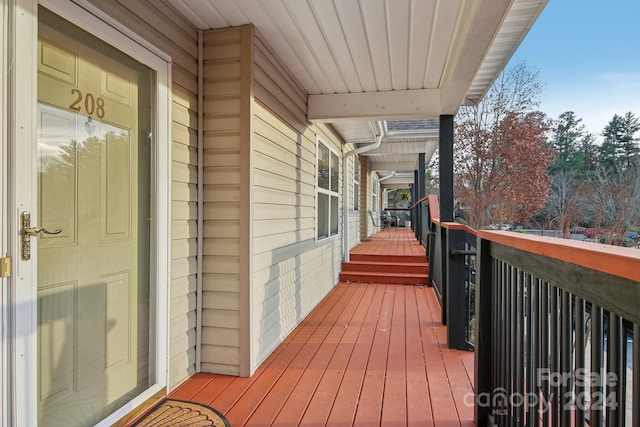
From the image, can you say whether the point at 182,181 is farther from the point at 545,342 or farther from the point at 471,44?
the point at 545,342

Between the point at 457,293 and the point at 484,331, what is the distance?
135cm

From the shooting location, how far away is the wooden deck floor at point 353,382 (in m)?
2.13

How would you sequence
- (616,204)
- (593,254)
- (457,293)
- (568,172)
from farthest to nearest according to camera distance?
(568,172), (616,204), (457,293), (593,254)

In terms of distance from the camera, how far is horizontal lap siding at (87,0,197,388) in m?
2.34

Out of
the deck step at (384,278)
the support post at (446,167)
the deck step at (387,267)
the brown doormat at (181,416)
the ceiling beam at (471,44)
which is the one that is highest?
the ceiling beam at (471,44)

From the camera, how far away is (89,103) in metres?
1.79

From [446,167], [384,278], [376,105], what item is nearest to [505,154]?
[384,278]

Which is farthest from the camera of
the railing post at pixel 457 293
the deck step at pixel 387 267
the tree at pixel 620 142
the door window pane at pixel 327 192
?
the tree at pixel 620 142

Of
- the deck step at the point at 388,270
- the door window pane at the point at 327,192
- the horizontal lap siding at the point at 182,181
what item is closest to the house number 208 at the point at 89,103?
the horizontal lap siding at the point at 182,181

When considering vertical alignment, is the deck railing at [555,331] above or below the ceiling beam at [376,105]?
below

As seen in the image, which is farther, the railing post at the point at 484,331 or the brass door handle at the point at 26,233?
the railing post at the point at 484,331

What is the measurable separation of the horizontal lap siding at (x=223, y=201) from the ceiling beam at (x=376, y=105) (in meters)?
1.72

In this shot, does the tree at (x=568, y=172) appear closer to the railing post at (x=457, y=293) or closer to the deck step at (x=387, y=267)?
the deck step at (x=387, y=267)

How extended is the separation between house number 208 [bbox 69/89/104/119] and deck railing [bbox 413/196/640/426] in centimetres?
191
